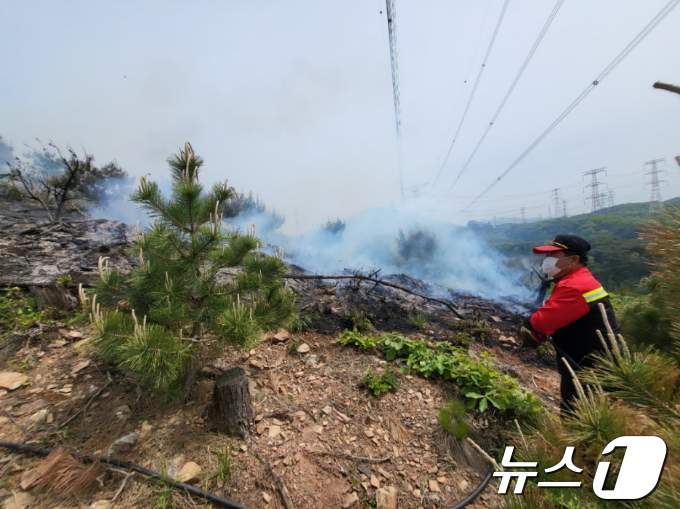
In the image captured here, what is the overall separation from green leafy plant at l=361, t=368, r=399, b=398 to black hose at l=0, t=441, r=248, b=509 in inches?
67.4

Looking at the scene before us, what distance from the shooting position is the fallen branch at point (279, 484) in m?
2.12

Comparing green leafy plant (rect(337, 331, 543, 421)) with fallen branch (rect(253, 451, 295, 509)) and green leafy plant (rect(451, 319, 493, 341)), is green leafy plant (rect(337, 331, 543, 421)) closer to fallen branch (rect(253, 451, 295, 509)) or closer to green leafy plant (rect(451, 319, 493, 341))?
green leafy plant (rect(451, 319, 493, 341))

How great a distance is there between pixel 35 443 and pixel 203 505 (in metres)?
1.85

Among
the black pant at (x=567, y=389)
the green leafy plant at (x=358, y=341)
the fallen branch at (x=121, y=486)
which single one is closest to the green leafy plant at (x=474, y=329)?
the green leafy plant at (x=358, y=341)

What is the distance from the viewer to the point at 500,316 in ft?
24.0

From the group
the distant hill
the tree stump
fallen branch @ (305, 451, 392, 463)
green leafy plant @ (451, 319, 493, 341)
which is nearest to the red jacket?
the distant hill

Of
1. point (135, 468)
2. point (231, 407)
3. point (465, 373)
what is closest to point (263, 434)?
point (231, 407)

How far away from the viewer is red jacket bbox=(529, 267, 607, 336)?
253cm

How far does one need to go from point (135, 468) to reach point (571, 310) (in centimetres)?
422

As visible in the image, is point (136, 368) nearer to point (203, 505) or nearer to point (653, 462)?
point (203, 505)

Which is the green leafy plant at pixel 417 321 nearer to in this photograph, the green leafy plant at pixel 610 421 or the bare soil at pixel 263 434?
the bare soil at pixel 263 434

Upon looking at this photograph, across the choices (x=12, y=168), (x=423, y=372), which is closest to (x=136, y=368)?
(x=423, y=372)

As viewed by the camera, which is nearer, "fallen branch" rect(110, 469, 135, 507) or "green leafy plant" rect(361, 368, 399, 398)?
"fallen branch" rect(110, 469, 135, 507)

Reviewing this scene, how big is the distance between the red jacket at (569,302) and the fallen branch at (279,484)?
2.86m
